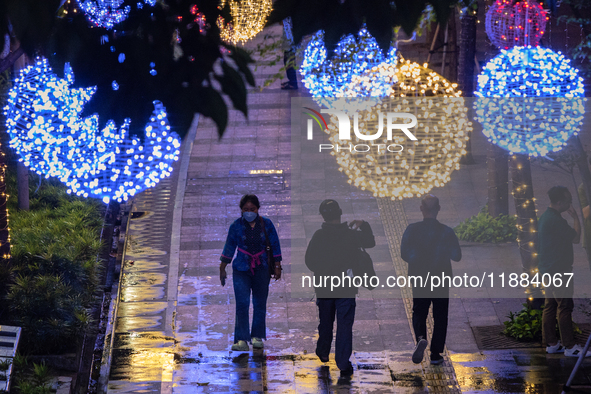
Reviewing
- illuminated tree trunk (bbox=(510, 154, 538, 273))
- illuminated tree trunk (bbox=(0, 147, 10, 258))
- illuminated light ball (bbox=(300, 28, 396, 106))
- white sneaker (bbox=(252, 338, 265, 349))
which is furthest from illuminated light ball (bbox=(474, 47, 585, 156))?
illuminated tree trunk (bbox=(0, 147, 10, 258))

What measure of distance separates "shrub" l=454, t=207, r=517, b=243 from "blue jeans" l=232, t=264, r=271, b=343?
4.79m

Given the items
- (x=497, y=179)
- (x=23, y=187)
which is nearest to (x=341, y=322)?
(x=497, y=179)

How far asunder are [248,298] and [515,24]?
4.65 metres

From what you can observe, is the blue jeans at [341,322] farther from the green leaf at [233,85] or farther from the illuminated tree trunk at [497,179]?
the illuminated tree trunk at [497,179]

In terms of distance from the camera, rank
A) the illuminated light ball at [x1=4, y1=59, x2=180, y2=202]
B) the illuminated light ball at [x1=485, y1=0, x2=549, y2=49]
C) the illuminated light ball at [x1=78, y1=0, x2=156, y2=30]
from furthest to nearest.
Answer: the illuminated light ball at [x1=485, y1=0, x2=549, y2=49] < the illuminated light ball at [x1=4, y1=59, x2=180, y2=202] < the illuminated light ball at [x1=78, y1=0, x2=156, y2=30]

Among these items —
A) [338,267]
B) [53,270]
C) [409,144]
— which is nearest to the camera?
[338,267]

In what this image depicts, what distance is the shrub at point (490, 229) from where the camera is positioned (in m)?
11.4

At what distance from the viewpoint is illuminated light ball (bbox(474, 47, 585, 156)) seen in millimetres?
7723

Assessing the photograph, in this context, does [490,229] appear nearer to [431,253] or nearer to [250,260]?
[431,253]

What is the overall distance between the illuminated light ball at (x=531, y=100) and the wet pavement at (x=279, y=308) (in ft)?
6.80

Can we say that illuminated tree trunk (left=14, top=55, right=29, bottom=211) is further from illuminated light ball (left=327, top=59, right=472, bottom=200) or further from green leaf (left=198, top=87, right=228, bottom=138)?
green leaf (left=198, top=87, right=228, bottom=138)

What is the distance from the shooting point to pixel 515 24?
9.39 meters

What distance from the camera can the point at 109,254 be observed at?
1078 centimetres

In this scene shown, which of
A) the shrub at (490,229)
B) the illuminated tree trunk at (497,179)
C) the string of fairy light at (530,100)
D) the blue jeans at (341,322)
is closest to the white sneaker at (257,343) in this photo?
the blue jeans at (341,322)
